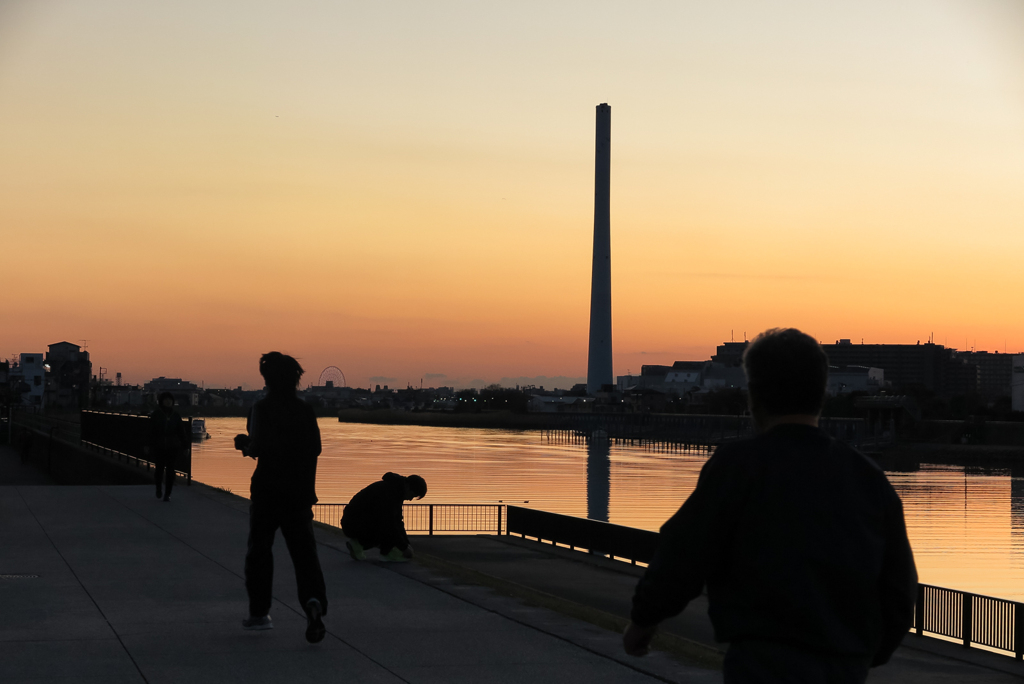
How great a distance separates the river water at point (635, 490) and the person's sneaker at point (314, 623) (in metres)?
29.0

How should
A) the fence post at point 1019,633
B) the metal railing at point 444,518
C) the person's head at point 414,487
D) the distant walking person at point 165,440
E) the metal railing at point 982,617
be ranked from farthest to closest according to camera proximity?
1. the metal railing at point 444,518
2. the distant walking person at point 165,440
3. the metal railing at point 982,617
4. the fence post at point 1019,633
5. the person's head at point 414,487

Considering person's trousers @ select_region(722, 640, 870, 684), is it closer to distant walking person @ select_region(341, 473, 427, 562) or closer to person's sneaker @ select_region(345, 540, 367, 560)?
distant walking person @ select_region(341, 473, 427, 562)

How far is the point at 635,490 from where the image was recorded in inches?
2712

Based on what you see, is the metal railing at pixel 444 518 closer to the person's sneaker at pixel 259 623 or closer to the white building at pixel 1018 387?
the person's sneaker at pixel 259 623

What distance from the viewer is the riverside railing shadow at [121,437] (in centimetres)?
2513

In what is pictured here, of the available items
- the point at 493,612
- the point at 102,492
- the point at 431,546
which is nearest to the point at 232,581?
the point at 493,612

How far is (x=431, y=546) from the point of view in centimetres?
2306

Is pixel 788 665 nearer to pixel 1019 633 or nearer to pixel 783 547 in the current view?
pixel 783 547

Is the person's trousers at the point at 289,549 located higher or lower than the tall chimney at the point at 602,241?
lower

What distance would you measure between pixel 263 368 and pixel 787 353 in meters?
5.39

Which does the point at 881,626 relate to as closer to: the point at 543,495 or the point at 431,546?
the point at 431,546

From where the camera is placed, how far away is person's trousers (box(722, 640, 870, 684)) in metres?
3.12

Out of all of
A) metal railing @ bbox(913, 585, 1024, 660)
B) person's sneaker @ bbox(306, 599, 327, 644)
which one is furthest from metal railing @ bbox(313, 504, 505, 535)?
person's sneaker @ bbox(306, 599, 327, 644)

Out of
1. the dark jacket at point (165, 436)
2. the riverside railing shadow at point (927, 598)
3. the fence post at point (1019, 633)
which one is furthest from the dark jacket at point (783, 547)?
the dark jacket at point (165, 436)
